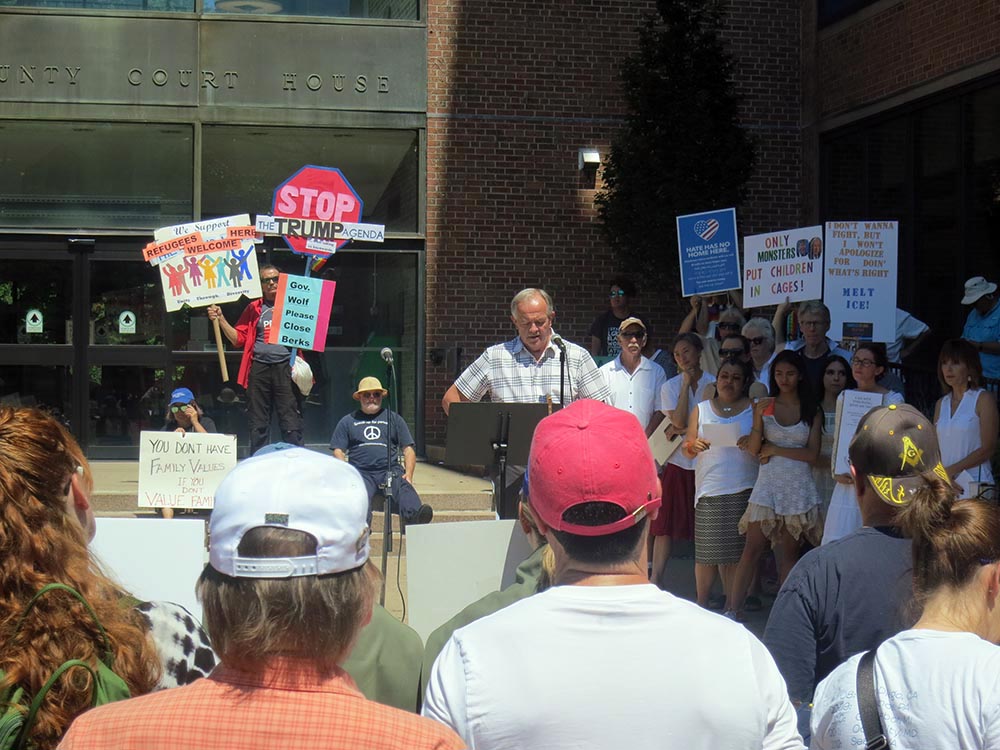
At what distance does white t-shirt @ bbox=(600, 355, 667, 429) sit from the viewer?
29.4ft

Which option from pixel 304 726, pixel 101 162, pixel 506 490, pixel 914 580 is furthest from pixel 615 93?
pixel 304 726

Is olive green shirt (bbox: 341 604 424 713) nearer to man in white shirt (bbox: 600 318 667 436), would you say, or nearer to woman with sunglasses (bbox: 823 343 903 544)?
woman with sunglasses (bbox: 823 343 903 544)

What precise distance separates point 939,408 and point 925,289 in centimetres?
490

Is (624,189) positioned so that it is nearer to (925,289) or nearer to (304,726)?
(925,289)

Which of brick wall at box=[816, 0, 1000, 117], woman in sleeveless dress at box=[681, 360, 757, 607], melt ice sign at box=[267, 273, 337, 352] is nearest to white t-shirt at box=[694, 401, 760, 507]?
woman in sleeveless dress at box=[681, 360, 757, 607]

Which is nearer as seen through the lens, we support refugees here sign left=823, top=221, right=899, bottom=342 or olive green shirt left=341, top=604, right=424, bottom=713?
olive green shirt left=341, top=604, right=424, bottom=713

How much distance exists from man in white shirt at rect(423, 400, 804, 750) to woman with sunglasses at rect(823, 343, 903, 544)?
4.59 metres

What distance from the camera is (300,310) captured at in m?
9.40

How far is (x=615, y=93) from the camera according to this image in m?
13.6

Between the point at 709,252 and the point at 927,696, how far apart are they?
785cm

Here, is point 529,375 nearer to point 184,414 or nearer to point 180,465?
point 180,465

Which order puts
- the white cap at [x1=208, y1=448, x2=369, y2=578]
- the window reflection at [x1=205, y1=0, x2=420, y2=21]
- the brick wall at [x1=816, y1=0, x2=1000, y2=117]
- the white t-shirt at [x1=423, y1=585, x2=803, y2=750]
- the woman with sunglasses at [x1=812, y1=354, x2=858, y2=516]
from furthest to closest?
the window reflection at [x1=205, y1=0, x2=420, y2=21] → the brick wall at [x1=816, y1=0, x2=1000, y2=117] → the woman with sunglasses at [x1=812, y1=354, x2=858, y2=516] → the white t-shirt at [x1=423, y1=585, x2=803, y2=750] → the white cap at [x1=208, y1=448, x2=369, y2=578]

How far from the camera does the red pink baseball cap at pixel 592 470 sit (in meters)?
2.09

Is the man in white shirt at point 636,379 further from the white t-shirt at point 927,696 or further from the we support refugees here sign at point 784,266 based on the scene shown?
the white t-shirt at point 927,696
